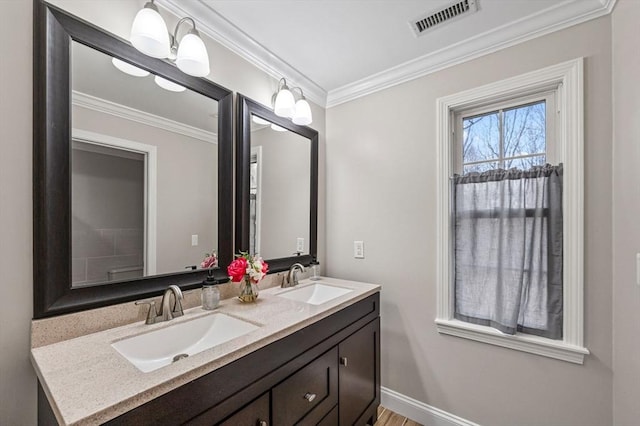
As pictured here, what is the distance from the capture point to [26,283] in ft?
3.09

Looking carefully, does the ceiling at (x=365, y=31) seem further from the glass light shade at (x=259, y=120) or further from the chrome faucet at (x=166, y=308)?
the chrome faucet at (x=166, y=308)

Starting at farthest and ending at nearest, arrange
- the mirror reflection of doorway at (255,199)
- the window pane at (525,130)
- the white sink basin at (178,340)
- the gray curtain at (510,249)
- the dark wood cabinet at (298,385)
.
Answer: the mirror reflection of doorway at (255,199), the window pane at (525,130), the gray curtain at (510,249), the white sink basin at (178,340), the dark wood cabinet at (298,385)

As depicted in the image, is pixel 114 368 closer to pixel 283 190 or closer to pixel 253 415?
pixel 253 415

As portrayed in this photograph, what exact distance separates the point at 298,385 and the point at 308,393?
96 millimetres

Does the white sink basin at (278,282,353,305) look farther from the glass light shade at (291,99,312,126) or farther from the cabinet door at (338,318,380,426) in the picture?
the glass light shade at (291,99,312,126)

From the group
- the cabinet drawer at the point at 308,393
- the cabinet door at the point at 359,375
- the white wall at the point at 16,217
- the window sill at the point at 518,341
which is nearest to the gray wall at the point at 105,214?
the white wall at the point at 16,217

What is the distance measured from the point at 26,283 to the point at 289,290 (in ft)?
3.96

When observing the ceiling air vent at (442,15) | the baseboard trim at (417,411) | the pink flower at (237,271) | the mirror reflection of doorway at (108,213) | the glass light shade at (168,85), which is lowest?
the baseboard trim at (417,411)

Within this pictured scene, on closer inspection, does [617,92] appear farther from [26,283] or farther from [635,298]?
[26,283]

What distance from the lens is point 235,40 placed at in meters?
1.64

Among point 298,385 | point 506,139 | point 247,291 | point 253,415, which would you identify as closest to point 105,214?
point 247,291

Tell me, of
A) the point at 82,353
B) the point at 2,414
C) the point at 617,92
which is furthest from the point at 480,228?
the point at 2,414

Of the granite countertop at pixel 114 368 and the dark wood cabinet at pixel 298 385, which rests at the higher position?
the granite countertop at pixel 114 368

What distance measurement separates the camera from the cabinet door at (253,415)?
92 cm
